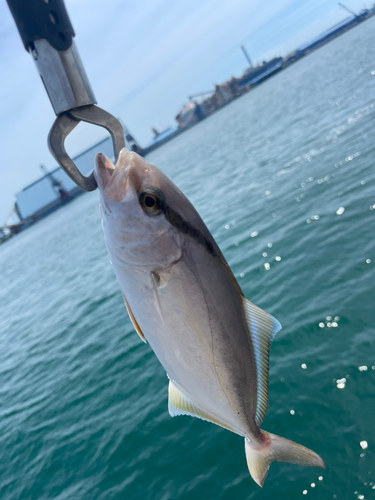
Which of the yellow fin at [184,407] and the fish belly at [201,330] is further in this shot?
the yellow fin at [184,407]

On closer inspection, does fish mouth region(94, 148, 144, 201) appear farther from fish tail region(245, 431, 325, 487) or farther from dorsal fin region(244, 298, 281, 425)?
fish tail region(245, 431, 325, 487)

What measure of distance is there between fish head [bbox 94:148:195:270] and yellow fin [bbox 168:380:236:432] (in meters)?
1.18

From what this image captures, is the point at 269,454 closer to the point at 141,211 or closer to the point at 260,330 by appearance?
the point at 260,330

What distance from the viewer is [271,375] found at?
6781 mm

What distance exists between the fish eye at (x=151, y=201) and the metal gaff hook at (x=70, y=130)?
288mm

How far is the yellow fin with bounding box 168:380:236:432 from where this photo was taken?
2895mm

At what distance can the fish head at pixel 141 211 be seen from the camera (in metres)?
2.30

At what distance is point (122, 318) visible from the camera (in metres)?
12.6

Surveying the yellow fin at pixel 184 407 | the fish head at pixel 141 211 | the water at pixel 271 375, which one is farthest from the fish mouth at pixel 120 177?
the water at pixel 271 375

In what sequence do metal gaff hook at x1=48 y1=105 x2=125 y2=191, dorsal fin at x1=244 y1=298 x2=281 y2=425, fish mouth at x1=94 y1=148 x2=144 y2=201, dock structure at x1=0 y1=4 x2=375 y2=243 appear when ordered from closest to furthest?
metal gaff hook at x1=48 y1=105 x2=125 y2=191 < fish mouth at x1=94 y1=148 x2=144 y2=201 < dorsal fin at x1=244 y1=298 x2=281 y2=425 < dock structure at x1=0 y1=4 x2=375 y2=243

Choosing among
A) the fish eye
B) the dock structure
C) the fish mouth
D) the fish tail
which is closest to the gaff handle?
the fish mouth

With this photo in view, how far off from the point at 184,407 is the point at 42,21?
269cm

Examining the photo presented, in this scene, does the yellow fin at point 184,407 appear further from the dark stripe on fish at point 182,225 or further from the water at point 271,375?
the water at point 271,375

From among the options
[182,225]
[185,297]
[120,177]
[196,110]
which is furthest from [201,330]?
[196,110]
